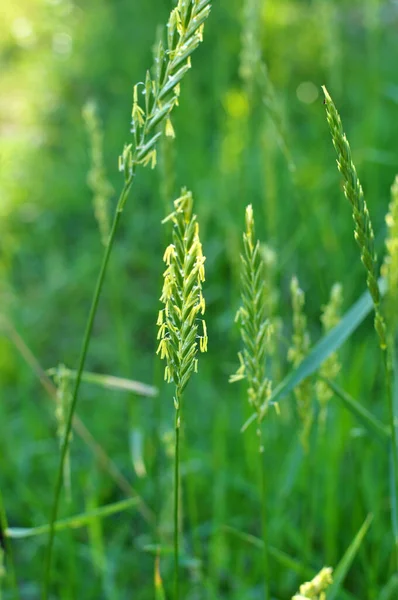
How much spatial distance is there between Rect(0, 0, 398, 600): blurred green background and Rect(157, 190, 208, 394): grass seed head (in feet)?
2.05

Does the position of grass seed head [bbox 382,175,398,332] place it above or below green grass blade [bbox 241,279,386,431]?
above

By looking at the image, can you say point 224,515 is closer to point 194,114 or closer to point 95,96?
point 194,114

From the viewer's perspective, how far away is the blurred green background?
1.81 meters

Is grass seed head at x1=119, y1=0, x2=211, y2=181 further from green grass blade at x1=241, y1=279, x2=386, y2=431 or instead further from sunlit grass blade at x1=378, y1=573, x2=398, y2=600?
sunlit grass blade at x1=378, y1=573, x2=398, y2=600

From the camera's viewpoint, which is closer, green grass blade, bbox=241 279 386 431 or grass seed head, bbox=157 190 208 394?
grass seed head, bbox=157 190 208 394

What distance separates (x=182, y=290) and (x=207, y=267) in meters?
2.42

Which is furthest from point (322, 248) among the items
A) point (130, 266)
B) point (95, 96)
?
point (95, 96)

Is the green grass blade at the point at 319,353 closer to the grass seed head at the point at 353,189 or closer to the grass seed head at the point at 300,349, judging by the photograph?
the grass seed head at the point at 300,349

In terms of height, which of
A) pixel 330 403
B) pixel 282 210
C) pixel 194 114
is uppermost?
pixel 194 114

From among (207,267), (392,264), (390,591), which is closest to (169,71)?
(392,264)

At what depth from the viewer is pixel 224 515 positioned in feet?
6.45

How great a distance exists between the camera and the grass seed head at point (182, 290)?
73 centimetres

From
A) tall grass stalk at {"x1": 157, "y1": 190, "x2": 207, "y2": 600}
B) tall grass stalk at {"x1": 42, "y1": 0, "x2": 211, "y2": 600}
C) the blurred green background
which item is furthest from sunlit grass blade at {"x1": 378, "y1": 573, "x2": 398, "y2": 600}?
tall grass stalk at {"x1": 42, "y1": 0, "x2": 211, "y2": 600}

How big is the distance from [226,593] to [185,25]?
149cm
